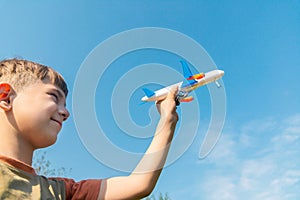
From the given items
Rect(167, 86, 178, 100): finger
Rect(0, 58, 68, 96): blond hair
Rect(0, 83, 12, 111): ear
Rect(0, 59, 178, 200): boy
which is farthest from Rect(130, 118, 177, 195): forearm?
Rect(0, 83, 12, 111): ear

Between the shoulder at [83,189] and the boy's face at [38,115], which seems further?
the shoulder at [83,189]

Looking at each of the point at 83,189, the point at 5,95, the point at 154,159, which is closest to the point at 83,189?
the point at 83,189

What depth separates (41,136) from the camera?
163 cm

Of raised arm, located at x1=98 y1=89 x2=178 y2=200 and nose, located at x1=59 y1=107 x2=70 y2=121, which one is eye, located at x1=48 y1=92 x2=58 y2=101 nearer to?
nose, located at x1=59 y1=107 x2=70 y2=121

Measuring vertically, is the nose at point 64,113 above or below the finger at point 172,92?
below

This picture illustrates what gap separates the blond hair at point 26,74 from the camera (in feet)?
5.79

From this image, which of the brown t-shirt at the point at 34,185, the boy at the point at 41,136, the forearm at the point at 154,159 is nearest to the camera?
the brown t-shirt at the point at 34,185

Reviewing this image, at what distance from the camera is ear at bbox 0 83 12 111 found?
1.67m

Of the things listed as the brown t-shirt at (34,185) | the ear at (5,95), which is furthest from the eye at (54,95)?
the brown t-shirt at (34,185)

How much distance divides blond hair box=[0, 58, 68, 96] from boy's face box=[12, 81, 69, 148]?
0.17 feet

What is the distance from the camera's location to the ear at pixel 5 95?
5.49 feet

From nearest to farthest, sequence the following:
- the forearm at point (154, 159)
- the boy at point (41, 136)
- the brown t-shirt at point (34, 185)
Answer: the brown t-shirt at point (34, 185) → the boy at point (41, 136) → the forearm at point (154, 159)

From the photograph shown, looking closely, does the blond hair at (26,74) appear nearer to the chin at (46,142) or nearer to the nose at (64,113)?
the nose at (64,113)

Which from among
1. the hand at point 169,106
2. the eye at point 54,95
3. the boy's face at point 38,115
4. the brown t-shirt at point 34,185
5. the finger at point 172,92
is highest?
the finger at point 172,92
